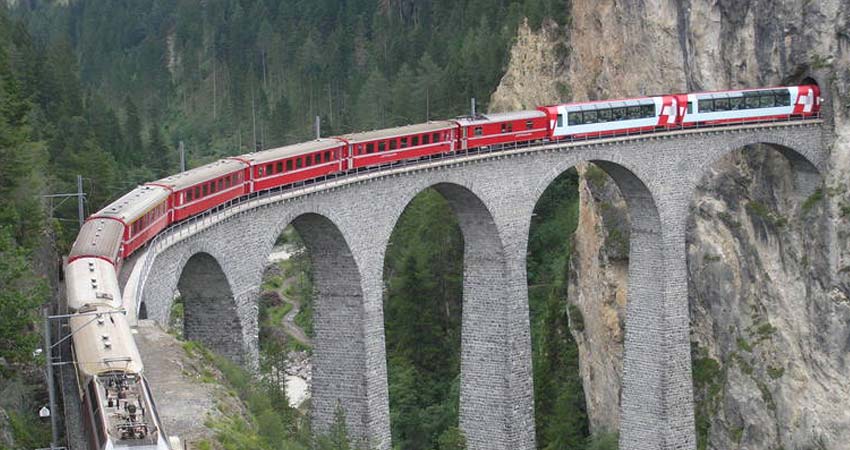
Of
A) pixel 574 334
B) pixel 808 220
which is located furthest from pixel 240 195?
pixel 574 334

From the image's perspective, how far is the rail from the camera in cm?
4341

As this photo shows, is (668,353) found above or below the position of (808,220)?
below

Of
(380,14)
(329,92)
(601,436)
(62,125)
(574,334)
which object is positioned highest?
(380,14)

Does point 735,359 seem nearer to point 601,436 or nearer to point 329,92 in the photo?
point 601,436

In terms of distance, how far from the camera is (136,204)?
43.2m

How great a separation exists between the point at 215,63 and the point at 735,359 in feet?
332

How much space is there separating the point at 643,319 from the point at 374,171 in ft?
51.8

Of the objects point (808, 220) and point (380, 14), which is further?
point (380, 14)

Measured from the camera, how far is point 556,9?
284 feet

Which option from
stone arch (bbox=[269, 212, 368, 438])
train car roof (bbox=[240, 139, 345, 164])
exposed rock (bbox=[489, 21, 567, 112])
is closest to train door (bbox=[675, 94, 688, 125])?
train car roof (bbox=[240, 139, 345, 164])

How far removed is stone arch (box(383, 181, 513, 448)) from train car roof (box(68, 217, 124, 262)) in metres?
18.4

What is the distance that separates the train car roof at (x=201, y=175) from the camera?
150 ft

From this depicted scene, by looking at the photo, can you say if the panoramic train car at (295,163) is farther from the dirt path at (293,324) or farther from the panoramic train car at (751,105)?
the dirt path at (293,324)

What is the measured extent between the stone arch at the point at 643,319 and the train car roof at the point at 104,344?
1226 inches
